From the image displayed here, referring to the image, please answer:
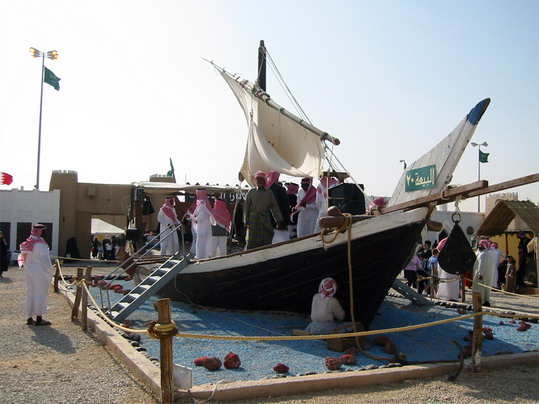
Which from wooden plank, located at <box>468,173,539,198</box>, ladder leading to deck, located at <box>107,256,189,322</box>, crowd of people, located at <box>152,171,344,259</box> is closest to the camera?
wooden plank, located at <box>468,173,539,198</box>

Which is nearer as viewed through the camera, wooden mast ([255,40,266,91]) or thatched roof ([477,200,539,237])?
thatched roof ([477,200,539,237])

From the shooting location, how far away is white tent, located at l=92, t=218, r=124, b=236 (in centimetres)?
3141

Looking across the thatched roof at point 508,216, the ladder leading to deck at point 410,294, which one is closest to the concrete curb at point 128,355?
the ladder leading to deck at point 410,294

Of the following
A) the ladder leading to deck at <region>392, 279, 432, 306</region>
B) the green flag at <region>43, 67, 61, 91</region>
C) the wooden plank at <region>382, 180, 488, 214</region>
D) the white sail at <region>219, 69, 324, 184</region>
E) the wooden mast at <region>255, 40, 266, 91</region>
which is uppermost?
the green flag at <region>43, 67, 61, 91</region>

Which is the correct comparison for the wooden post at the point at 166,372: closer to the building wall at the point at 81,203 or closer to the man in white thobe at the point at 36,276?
the man in white thobe at the point at 36,276

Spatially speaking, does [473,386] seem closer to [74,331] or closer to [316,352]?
[316,352]

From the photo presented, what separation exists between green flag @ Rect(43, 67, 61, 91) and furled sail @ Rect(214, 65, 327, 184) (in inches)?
759

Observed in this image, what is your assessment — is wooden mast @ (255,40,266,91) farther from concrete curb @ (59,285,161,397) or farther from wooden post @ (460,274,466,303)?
concrete curb @ (59,285,161,397)

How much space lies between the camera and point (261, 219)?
27.5ft

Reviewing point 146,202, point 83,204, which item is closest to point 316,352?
point 146,202

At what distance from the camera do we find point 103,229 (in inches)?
1261

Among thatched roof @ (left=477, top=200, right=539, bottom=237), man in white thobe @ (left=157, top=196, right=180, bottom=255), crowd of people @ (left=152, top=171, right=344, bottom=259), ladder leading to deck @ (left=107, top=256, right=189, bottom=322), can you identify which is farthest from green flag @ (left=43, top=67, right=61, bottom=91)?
ladder leading to deck @ (left=107, top=256, right=189, bottom=322)

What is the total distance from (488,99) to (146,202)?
430 inches

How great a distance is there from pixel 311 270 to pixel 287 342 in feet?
3.04
